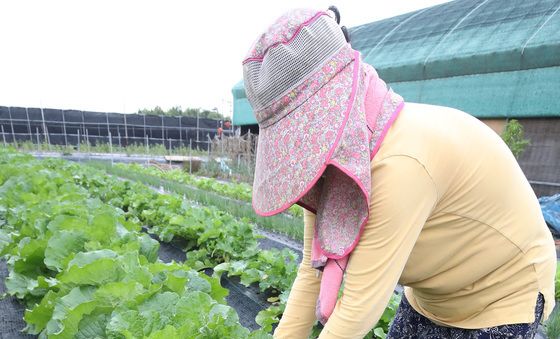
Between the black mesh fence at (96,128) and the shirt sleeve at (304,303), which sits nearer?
the shirt sleeve at (304,303)

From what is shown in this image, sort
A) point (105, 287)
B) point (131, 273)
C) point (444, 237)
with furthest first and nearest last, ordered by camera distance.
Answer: point (131, 273), point (105, 287), point (444, 237)

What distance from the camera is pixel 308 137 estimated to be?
31.1 inches

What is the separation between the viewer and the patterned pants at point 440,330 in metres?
0.98

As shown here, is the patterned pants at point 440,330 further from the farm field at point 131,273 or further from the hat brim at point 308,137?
the hat brim at point 308,137

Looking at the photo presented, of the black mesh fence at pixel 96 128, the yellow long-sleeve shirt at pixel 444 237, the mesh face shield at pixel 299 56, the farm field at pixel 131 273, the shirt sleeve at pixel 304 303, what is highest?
the mesh face shield at pixel 299 56

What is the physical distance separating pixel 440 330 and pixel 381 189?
2.22 feet

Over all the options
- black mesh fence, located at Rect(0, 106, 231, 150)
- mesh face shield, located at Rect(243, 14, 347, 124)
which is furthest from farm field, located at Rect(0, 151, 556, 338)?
black mesh fence, located at Rect(0, 106, 231, 150)

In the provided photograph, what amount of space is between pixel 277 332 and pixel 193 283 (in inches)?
21.9

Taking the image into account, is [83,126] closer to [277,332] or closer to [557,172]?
[557,172]

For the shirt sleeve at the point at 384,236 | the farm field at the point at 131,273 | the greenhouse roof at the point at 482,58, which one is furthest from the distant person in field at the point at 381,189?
the greenhouse roof at the point at 482,58

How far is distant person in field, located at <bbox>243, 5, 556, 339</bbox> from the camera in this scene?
0.78 meters

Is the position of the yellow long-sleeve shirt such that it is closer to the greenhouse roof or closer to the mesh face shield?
the mesh face shield

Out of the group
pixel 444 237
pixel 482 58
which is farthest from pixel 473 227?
pixel 482 58

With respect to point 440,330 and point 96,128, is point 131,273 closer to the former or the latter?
point 440,330
